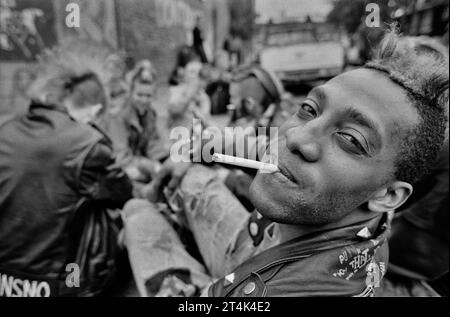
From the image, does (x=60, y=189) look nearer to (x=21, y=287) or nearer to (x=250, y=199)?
(x=21, y=287)

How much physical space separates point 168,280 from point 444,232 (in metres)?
1.33

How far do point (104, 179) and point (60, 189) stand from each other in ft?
0.75

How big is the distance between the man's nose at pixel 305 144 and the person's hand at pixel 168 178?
2.10ft

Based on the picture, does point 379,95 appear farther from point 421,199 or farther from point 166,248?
point 421,199

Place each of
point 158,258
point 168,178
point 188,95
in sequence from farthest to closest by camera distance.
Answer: point 188,95
point 168,178
point 158,258

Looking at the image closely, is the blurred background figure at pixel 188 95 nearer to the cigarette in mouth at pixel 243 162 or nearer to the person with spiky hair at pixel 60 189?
the person with spiky hair at pixel 60 189

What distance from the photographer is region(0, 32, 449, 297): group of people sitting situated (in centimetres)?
88

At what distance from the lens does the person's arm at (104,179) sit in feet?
5.27

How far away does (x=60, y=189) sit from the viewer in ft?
4.88

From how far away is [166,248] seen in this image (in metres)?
1.36

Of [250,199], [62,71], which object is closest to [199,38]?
[62,71]

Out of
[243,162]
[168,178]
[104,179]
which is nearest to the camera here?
[243,162]

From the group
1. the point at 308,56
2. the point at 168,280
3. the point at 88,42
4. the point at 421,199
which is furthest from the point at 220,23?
the point at 168,280

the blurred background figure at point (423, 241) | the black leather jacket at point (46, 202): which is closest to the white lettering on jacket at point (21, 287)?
the black leather jacket at point (46, 202)
